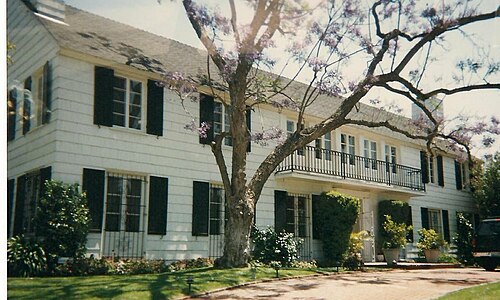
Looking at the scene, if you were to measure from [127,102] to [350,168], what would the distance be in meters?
6.97

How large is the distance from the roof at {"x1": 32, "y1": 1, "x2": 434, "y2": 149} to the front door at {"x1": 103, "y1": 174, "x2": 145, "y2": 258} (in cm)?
217

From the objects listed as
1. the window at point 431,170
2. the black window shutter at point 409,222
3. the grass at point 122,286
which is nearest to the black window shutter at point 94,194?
the grass at point 122,286

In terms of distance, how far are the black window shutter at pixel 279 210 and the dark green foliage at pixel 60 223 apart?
16.2 ft

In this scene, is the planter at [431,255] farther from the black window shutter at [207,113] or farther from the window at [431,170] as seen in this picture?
the black window shutter at [207,113]

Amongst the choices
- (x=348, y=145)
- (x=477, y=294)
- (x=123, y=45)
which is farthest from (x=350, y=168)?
(x=477, y=294)

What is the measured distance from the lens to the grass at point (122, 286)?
18.2ft

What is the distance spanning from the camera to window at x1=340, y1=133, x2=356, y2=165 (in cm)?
1436

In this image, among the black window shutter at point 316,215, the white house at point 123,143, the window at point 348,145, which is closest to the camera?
the white house at point 123,143

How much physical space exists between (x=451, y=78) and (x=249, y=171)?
4.78 metres

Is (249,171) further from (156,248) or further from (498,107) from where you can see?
(498,107)

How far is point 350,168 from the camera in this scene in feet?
46.7

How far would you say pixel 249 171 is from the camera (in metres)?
11.7

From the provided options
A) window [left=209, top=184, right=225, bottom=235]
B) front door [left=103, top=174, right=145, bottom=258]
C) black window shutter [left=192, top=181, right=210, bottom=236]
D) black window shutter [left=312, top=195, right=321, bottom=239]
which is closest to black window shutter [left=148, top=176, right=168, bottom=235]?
front door [left=103, top=174, right=145, bottom=258]

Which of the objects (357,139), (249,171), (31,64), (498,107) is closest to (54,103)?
(31,64)
